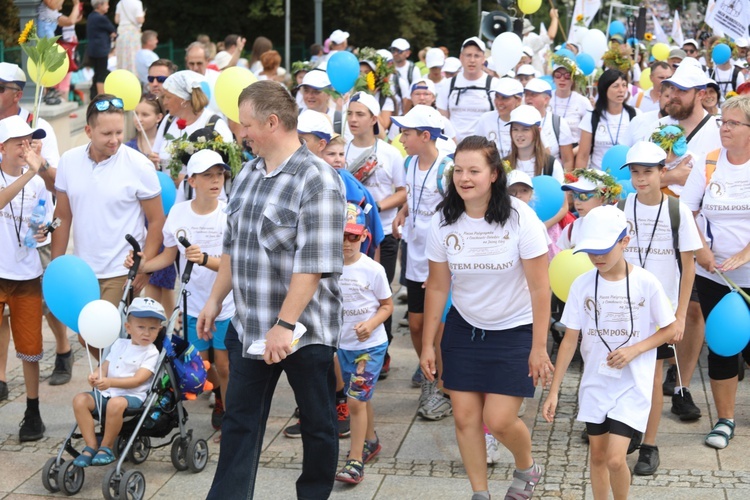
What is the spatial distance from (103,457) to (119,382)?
1.41ft

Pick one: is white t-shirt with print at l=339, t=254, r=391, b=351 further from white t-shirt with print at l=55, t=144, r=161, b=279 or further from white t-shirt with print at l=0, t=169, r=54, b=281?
white t-shirt with print at l=0, t=169, r=54, b=281

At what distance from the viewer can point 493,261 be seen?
17.9ft

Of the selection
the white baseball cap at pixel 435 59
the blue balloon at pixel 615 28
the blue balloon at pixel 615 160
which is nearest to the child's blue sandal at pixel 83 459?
the blue balloon at pixel 615 160

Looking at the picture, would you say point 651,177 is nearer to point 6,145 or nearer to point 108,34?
point 6,145

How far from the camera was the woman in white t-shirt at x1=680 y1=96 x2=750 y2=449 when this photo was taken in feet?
21.5

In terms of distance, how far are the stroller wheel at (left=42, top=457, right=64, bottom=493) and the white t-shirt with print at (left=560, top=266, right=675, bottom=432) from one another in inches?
115

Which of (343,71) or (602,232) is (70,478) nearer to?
(602,232)

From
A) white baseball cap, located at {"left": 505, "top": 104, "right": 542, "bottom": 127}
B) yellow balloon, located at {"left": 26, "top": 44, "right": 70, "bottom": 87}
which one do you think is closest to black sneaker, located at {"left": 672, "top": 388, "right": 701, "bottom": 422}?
white baseball cap, located at {"left": 505, "top": 104, "right": 542, "bottom": 127}

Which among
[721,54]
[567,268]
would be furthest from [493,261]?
[721,54]

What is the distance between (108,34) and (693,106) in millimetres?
11771

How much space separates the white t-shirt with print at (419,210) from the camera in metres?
7.50

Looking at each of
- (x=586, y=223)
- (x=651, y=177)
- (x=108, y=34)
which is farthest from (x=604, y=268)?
(x=108, y=34)

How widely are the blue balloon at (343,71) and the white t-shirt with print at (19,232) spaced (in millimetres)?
3399

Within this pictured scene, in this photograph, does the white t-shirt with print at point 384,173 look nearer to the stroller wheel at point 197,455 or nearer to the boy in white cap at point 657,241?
the boy in white cap at point 657,241
